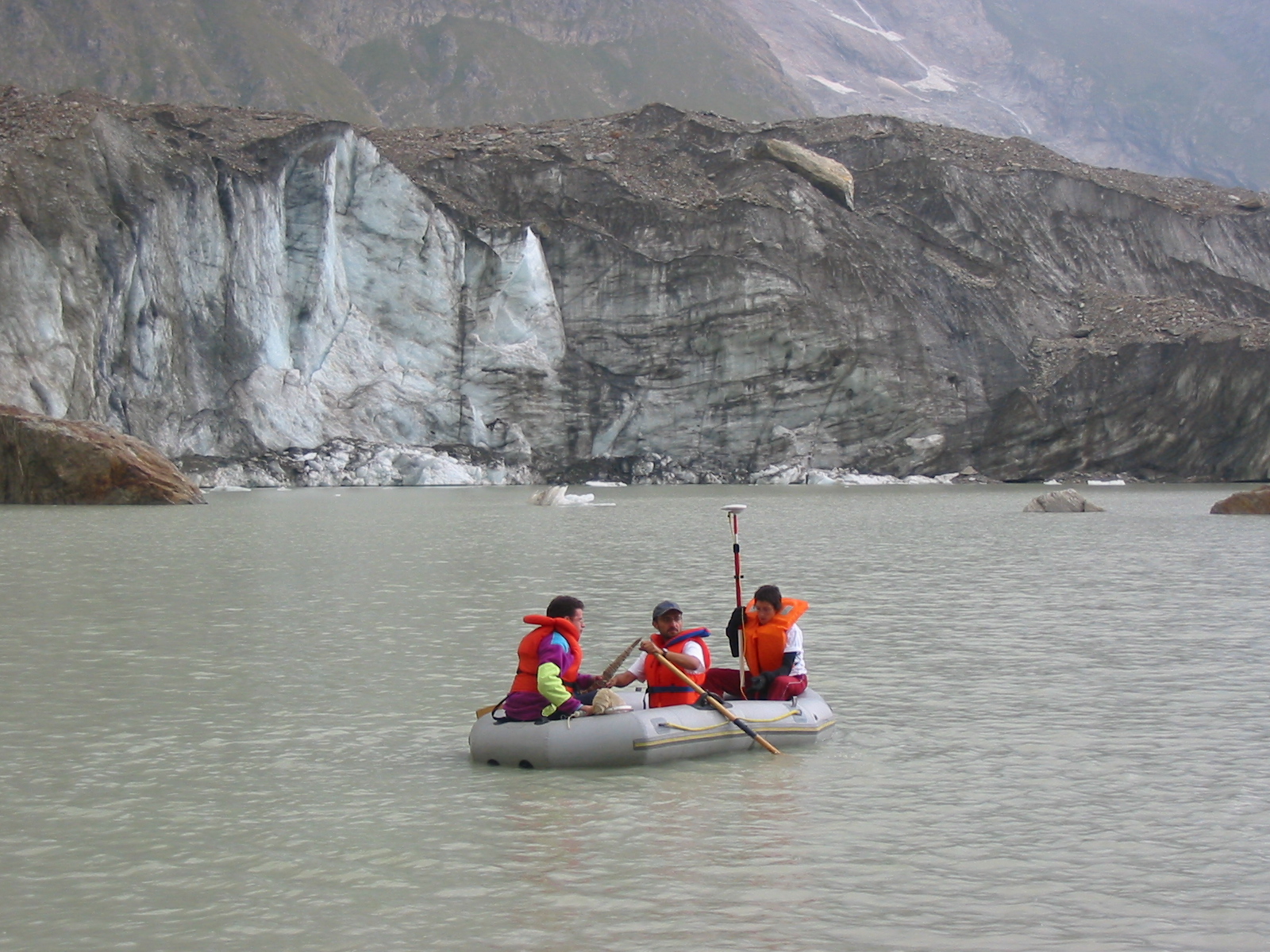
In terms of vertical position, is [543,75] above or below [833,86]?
below

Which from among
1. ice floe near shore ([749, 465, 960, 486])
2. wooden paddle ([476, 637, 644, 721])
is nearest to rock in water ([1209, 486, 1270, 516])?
ice floe near shore ([749, 465, 960, 486])

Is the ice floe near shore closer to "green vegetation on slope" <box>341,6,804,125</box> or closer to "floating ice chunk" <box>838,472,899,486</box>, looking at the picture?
"floating ice chunk" <box>838,472,899,486</box>

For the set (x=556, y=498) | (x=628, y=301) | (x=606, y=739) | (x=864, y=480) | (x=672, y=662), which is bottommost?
(x=606, y=739)

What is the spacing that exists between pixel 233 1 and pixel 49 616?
152 meters

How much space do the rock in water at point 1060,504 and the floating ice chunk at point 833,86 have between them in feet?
523

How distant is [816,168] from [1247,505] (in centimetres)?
3542

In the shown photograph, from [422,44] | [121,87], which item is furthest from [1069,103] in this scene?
[121,87]

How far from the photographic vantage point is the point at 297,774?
765 cm

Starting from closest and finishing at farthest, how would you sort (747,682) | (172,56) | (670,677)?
(670,677) < (747,682) < (172,56)

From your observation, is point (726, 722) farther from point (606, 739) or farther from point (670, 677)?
A: point (606, 739)

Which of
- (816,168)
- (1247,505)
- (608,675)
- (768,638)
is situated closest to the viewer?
(608,675)

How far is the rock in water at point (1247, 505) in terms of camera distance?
3200 centimetres

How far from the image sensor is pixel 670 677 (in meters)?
8.55

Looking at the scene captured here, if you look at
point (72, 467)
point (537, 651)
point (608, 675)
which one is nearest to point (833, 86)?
point (72, 467)
